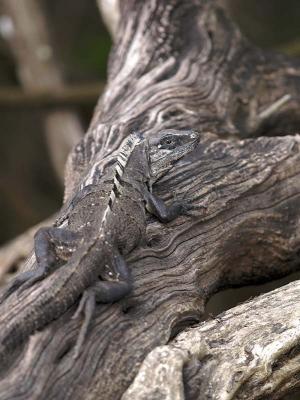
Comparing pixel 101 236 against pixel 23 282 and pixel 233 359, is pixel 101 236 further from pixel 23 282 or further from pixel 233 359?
pixel 233 359

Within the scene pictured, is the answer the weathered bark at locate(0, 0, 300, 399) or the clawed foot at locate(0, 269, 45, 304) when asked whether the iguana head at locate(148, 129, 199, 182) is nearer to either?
the weathered bark at locate(0, 0, 300, 399)

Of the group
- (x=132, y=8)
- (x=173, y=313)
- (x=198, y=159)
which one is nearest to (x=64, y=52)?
(x=132, y=8)

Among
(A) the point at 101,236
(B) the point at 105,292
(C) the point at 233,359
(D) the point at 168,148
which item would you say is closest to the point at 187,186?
(D) the point at 168,148

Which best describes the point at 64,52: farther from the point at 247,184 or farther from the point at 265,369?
the point at 265,369

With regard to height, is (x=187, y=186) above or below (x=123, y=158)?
below

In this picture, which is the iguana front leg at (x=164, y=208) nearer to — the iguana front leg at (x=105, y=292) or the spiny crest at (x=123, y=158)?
the spiny crest at (x=123, y=158)

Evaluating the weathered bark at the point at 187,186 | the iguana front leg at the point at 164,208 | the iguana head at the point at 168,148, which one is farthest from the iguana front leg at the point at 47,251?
the iguana head at the point at 168,148
